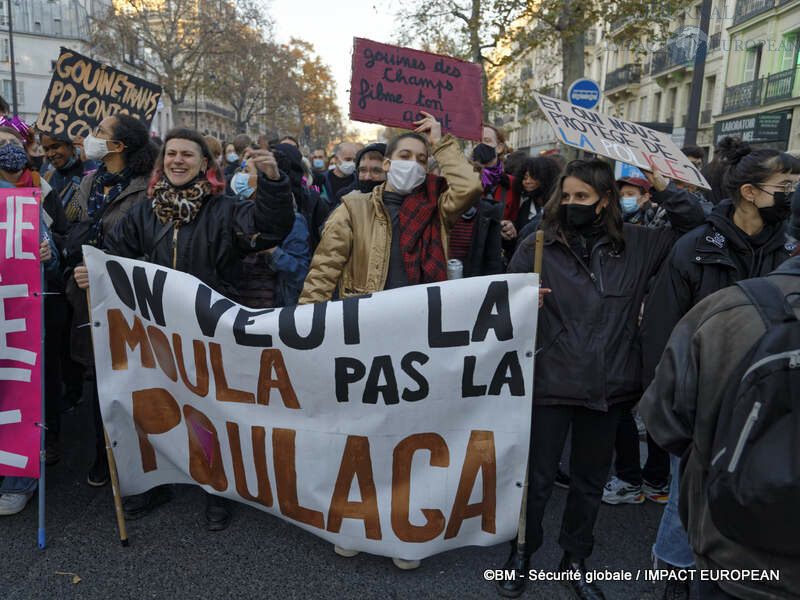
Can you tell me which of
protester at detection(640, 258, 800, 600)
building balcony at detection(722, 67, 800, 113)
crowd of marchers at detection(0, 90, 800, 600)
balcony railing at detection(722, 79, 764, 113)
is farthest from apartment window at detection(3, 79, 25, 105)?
protester at detection(640, 258, 800, 600)

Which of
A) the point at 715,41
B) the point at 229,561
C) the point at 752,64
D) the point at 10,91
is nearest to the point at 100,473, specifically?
the point at 229,561

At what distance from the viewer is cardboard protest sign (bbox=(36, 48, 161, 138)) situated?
455cm

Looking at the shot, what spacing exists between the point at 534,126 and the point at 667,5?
4574 cm

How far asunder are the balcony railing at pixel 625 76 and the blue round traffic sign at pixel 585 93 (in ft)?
95.1

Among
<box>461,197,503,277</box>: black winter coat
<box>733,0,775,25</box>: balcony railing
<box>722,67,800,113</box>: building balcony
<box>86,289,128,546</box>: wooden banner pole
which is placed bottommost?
<box>86,289,128,546</box>: wooden banner pole

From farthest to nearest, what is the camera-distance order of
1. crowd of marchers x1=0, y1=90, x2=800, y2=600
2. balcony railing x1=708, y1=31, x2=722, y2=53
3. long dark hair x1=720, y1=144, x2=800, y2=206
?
1. balcony railing x1=708, y1=31, x2=722, y2=53
2. long dark hair x1=720, y1=144, x2=800, y2=206
3. crowd of marchers x1=0, y1=90, x2=800, y2=600

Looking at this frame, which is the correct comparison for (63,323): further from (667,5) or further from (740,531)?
(667,5)

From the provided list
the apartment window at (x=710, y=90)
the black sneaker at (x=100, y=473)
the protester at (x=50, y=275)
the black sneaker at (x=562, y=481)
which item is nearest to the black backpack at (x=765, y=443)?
the black sneaker at (x=562, y=481)

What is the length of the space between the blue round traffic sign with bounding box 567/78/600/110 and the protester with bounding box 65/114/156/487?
7334mm

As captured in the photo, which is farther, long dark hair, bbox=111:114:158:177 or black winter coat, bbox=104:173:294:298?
long dark hair, bbox=111:114:158:177

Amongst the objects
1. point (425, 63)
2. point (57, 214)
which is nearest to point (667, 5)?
point (425, 63)

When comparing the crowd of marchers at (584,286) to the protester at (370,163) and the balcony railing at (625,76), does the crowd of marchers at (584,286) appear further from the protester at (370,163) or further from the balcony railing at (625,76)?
the balcony railing at (625,76)

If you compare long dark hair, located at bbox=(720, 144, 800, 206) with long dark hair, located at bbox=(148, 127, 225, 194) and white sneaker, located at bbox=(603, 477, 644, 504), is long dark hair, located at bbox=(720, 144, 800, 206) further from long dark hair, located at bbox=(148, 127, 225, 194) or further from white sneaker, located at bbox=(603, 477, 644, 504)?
long dark hair, located at bbox=(148, 127, 225, 194)

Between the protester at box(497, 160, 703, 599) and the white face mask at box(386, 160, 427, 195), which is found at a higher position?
the white face mask at box(386, 160, 427, 195)
